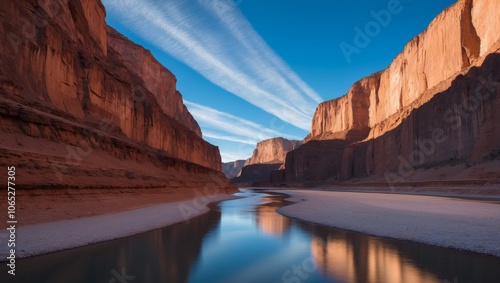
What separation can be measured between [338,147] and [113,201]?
4436 inches

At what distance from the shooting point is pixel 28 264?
9.34 m

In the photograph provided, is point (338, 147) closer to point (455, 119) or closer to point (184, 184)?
point (455, 119)
